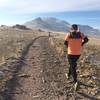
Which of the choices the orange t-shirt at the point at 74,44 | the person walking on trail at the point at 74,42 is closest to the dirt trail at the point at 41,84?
the person walking on trail at the point at 74,42

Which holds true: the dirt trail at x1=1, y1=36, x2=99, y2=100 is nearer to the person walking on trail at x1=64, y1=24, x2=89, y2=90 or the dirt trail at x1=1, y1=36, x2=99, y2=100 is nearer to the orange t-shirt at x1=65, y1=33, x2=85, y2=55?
the person walking on trail at x1=64, y1=24, x2=89, y2=90

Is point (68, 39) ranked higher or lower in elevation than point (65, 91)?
higher

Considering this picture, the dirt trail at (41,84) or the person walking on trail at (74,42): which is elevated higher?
the person walking on trail at (74,42)

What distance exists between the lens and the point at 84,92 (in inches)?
597

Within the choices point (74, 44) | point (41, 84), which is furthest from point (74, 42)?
point (41, 84)

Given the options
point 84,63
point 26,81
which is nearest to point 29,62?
point 84,63

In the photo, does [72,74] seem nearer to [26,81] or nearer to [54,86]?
[54,86]

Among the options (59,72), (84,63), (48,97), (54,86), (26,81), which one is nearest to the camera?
(48,97)

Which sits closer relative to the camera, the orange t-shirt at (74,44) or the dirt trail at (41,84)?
the dirt trail at (41,84)

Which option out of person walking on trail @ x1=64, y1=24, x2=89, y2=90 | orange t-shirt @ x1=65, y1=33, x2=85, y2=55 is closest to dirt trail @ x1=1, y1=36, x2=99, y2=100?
person walking on trail @ x1=64, y1=24, x2=89, y2=90

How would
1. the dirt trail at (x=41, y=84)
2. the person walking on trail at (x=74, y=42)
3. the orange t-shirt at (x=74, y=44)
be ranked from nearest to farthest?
the dirt trail at (x=41, y=84), the person walking on trail at (x=74, y=42), the orange t-shirt at (x=74, y=44)

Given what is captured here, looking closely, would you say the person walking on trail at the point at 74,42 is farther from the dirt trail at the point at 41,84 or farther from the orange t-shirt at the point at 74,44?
the dirt trail at the point at 41,84

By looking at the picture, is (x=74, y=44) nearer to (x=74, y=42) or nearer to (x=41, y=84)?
(x=74, y=42)

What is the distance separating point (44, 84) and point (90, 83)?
2.59m
